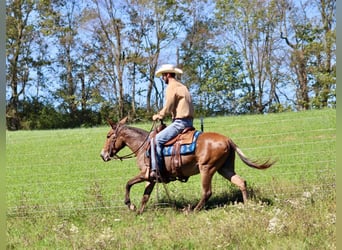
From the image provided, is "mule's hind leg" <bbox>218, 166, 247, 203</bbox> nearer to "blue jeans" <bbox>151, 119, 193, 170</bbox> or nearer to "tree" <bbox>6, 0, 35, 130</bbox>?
"blue jeans" <bbox>151, 119, 193, 170</bbox>

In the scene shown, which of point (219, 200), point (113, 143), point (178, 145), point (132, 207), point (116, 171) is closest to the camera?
point (178, 145)

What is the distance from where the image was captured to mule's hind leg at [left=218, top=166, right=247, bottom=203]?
6.25 metres

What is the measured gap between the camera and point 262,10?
2556 cm

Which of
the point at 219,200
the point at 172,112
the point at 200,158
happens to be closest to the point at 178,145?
the point at 200,158

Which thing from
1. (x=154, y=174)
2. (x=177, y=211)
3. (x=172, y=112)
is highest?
(x=172, y=112)

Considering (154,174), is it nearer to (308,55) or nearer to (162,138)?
(162,138)

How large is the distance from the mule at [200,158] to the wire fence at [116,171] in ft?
1.39

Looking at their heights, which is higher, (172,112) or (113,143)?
(172,112)

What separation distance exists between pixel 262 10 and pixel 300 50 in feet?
11.6

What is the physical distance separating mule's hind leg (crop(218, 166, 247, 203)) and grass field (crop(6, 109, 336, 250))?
0.18 meters

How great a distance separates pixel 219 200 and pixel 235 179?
1.87 feet

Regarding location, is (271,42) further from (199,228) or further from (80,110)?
(199,228)

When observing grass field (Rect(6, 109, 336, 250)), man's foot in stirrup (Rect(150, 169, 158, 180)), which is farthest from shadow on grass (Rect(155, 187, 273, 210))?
man's foot in stirrup (Rect(150, 169, 158, 180))

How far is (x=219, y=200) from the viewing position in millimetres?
6797
